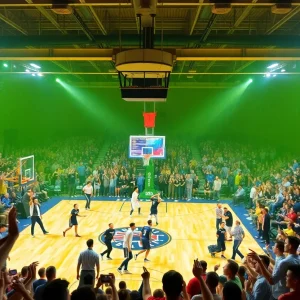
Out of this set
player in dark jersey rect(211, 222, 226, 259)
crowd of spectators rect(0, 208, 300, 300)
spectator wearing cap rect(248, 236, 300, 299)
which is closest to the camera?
crowd of spectators rect(0, 208, 300, 300)

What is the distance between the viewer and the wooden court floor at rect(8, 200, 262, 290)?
1066 centimetres

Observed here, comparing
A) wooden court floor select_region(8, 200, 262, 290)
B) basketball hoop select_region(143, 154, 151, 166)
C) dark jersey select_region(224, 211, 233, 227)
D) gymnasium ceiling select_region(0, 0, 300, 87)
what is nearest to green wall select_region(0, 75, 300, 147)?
basketball hoop select_region(143, 154, 151, 166)

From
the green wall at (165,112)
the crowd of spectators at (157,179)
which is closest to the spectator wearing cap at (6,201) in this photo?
the crowd of spectators at (157,179)

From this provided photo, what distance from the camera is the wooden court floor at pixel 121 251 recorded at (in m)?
10.7

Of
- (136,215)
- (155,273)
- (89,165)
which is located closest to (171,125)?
(89,165)

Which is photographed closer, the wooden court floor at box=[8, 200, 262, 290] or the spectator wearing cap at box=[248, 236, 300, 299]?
the spectator wearing cap at box=[248, 236, 300, 299]

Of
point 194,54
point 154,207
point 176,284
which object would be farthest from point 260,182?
point 176,284

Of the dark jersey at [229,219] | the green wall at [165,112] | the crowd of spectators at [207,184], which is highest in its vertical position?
the green wall at [165,112]

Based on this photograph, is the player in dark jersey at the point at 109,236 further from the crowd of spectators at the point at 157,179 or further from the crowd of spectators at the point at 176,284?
the crowd of spectators at the point at 157,179

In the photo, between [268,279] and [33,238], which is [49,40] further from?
[268,279]

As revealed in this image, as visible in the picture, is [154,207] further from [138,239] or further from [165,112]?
[165,112]

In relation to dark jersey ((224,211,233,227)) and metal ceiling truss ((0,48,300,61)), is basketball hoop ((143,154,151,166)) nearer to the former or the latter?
dark jersey ((224,211,233,227))

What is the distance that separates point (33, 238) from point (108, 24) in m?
8.23

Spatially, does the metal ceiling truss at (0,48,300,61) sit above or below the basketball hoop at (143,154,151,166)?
above
